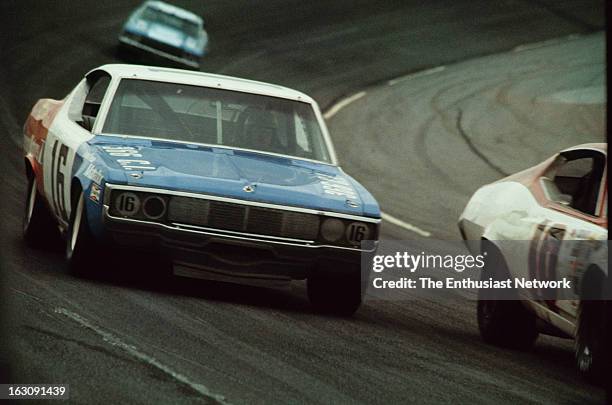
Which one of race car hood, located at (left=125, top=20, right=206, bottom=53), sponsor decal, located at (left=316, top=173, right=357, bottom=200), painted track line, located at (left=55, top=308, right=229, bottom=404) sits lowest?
painted track line, located at (left=55, top=308, right=229, bottom=404)

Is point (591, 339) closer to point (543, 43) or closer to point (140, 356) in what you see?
point (140, 356)

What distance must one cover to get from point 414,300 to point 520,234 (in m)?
2.25

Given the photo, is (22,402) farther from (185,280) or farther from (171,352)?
(185,280)

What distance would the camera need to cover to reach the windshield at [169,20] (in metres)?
30.0

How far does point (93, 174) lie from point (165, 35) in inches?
819

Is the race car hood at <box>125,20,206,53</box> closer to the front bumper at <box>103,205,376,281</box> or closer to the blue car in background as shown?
the blue car in background

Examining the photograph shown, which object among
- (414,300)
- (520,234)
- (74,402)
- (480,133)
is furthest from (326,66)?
(74,402)

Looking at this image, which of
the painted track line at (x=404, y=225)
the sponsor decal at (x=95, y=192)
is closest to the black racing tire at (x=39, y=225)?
the sponsor decal at (x=95, y=192)

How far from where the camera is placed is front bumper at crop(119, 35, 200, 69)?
29203 mm

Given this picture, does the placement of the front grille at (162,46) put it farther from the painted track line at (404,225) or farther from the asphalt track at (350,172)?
the painted track line at (404,225)

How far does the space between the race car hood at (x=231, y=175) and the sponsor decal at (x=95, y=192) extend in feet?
0.35

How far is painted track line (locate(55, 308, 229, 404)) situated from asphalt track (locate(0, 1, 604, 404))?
0.02m

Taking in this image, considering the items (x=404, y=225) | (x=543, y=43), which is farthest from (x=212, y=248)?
(x=543, y=43)

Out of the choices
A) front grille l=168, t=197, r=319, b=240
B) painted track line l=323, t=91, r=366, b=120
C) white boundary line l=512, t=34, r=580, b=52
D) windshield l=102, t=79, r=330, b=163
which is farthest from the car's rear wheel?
white boundary line l=512, t=34, r=580, b=52
